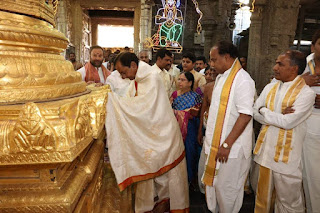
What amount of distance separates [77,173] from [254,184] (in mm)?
2100

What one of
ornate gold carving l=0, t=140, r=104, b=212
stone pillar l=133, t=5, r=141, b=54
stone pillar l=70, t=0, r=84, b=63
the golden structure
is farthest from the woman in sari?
stone pillar l=70, t=0, r=84, b=63

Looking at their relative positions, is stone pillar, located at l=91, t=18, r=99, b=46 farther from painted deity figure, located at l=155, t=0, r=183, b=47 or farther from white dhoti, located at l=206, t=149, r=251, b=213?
white dhoti, located at l=206, t=149, r=251, b=213

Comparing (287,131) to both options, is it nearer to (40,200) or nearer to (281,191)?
(281,191)

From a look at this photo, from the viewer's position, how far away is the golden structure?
79 cm

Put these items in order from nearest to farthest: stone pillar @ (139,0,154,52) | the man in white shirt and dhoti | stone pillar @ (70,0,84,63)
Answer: the man in white shirt and dhoti
stone pillar @ (139,0,154,52)
stone pillar @ (70,0,84,63)

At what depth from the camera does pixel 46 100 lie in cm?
100

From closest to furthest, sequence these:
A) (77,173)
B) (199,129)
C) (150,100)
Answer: (77,173), (150,100), (199,129)

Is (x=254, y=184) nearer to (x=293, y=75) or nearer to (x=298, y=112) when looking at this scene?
(x=298, y=112)

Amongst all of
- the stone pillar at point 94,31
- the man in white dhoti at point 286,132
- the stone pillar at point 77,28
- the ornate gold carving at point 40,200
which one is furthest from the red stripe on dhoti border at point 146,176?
the stone pillar at point 94,31

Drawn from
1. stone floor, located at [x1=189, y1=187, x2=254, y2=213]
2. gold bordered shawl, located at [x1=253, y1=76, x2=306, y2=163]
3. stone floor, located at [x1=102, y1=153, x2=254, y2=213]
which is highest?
gold bordered shawl, located at [x1=253, y1=76, x2=306, y2=163]

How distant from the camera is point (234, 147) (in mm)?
1979

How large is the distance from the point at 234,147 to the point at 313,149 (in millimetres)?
777

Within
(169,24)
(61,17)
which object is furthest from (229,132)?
(61,17)

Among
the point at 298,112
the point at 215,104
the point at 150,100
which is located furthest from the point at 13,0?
the point at 298,112
